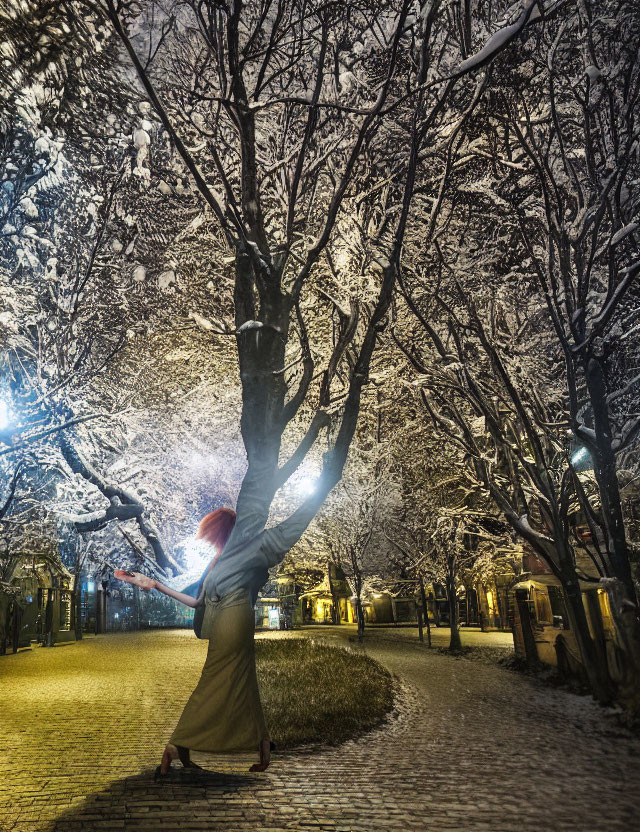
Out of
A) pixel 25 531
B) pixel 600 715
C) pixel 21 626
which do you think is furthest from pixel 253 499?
pixel 21 626

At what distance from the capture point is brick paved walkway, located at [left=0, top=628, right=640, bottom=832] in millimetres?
3959

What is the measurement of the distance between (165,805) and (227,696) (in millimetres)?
821

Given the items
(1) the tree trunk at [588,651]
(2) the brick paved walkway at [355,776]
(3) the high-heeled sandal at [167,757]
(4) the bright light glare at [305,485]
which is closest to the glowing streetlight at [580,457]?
(1) the tree trunk at [588,651]

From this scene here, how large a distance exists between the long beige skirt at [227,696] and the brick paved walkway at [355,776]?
0.38 metres

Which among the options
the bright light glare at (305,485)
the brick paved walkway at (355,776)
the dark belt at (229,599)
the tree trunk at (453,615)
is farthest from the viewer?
the tree trunk at (453,615)

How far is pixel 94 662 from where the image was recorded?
18.5 meters

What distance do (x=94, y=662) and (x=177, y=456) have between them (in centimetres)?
751

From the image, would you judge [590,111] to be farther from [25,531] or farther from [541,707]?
[25,531]

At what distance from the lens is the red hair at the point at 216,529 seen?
539cm

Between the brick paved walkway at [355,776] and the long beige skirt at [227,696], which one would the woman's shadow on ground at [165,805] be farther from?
the long beige skirt at [227,696]

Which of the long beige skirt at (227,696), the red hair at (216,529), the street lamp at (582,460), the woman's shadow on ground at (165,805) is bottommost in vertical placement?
the woman's shadow on ground at (165,805)

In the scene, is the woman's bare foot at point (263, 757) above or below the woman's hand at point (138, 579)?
below

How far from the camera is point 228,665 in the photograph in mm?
4688

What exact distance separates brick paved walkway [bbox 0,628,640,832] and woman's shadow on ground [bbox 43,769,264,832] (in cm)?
2
